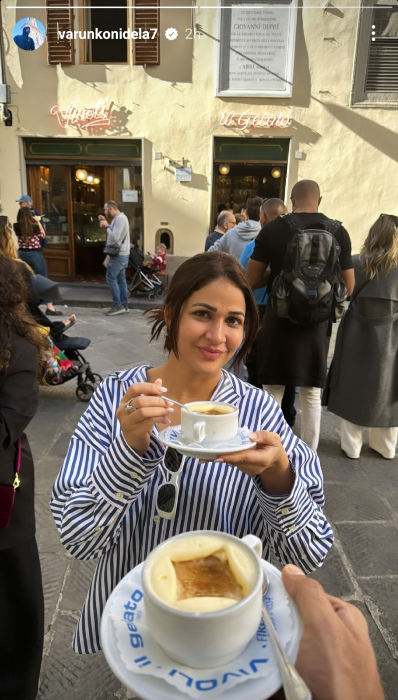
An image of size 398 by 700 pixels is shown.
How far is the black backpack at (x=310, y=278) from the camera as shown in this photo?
120 inches

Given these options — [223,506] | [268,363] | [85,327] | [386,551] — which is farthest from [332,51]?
[223,506]

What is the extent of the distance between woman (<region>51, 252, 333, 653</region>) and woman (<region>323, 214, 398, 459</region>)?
7.04 feet

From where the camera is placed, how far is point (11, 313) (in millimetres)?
1541

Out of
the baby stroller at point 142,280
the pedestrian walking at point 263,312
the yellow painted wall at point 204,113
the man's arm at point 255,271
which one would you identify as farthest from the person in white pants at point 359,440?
the yellow painted wall at point 204,113

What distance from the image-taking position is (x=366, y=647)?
743 millimetres

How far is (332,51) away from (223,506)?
421 inches

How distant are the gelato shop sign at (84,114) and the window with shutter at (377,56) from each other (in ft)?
17.3

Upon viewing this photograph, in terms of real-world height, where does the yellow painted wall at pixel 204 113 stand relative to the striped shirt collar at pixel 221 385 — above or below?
above

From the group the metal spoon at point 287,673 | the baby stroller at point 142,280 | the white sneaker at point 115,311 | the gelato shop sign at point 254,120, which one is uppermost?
the gelato shop sign at point 254,120

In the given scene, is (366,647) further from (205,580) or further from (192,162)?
(192,162)

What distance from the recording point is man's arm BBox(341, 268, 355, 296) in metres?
3.31

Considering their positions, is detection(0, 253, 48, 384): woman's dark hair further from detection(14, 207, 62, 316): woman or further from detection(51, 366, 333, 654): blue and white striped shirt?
detection(14, 207, 62, 316): woman

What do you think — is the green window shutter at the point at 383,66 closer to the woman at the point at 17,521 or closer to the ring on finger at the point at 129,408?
→ the woman at the point at 17,521

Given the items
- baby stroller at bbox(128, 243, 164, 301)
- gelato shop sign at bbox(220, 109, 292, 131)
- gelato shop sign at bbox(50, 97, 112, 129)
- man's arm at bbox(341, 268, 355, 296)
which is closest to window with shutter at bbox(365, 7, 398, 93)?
gelato shop sign at bbox(220, 109, 292, 131)
